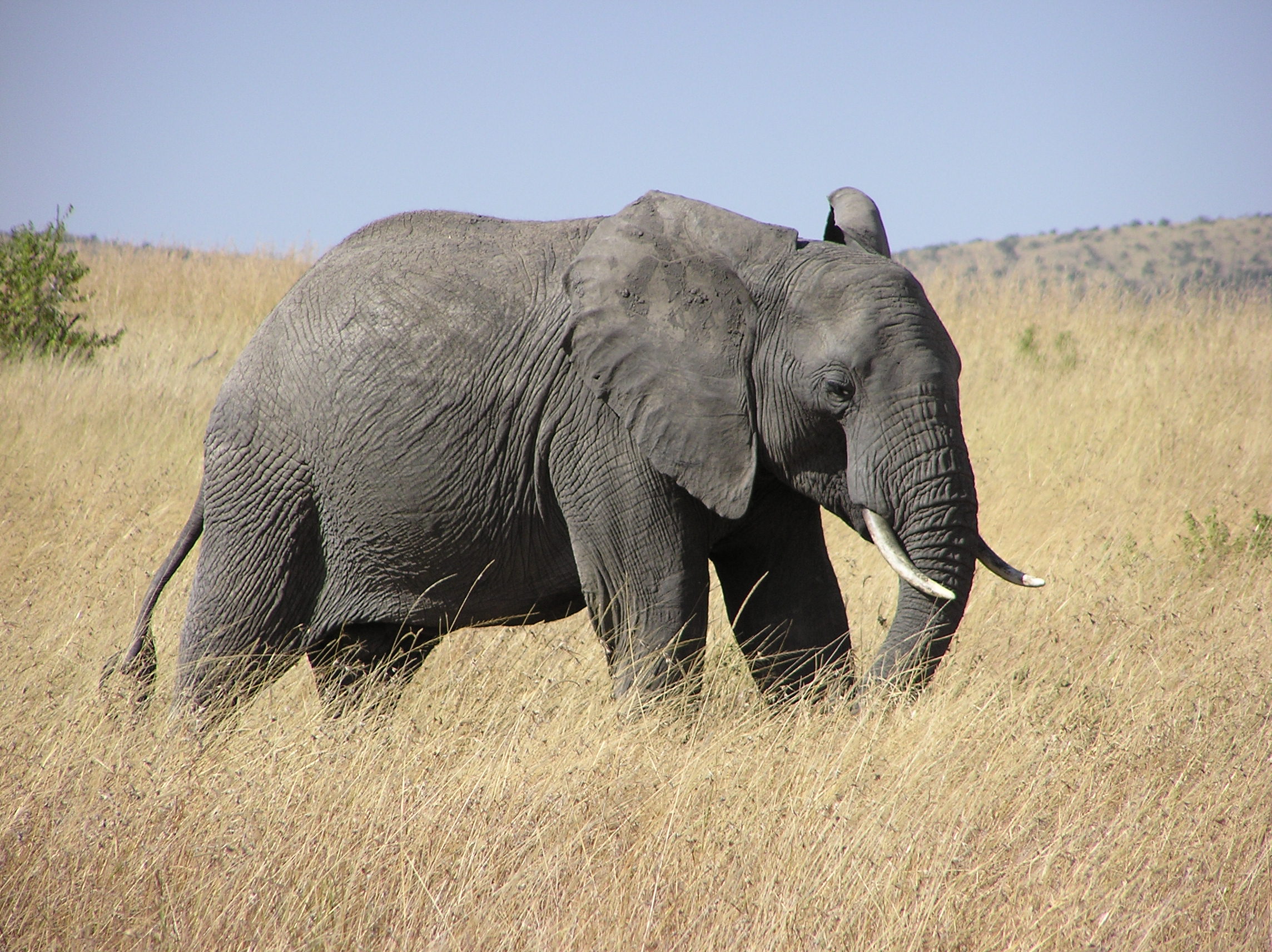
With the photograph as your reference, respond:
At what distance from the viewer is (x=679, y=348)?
3.84 metres

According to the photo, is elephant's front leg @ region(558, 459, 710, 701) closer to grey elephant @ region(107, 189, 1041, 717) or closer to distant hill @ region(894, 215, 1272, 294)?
grey elephant @ region(107, 189, 1041, 717)

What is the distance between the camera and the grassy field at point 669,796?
9.50 feet

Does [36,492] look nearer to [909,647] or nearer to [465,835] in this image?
[465,835]

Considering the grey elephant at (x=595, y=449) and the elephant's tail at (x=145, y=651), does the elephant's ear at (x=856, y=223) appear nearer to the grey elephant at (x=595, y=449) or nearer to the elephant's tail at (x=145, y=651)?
the grey elephant at (x=595, y=449)

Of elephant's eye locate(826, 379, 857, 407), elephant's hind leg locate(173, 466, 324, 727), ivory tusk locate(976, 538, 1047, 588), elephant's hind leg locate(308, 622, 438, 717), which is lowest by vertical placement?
elephant's hind leg locate(308, 622, 438, 717)

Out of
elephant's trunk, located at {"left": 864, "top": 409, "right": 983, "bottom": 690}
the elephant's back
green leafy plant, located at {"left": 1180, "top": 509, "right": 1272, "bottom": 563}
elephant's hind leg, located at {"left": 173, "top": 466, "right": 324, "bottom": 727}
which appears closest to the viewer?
elephant's trunk, located at {"left": 864, "top": 409, "right": 983, "bottom": 690}

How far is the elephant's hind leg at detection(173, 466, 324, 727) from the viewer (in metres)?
4.25

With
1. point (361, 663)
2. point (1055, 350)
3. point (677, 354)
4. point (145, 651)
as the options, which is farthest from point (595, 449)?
point (1055, 350)

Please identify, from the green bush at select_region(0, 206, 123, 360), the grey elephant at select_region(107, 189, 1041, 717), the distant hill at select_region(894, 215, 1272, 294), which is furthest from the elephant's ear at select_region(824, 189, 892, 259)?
the distant hill at select_region(894, 215, 1272, 294)

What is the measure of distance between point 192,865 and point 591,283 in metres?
2.08

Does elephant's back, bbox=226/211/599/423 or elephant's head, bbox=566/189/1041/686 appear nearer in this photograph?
elephant's head, bbox=566/189/1041/686

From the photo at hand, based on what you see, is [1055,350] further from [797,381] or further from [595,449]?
[595,449]

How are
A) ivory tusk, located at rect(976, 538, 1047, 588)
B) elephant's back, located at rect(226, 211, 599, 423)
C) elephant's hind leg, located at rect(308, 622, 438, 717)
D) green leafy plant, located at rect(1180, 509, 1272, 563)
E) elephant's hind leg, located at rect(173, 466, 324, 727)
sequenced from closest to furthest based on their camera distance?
ivory tusk, located at rect(976, 538, 1047, 588) < elephant's back, located at rect(226, 211, 599, 423) < elephant's hind leg, located at rect(173, 466, 324, 727) < elephant's hind leg, located at rect(308, 622, 438, 717) < green leafy plant, located at rect(1180, 509, 1272, 563)

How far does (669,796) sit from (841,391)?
1336 millimetres
